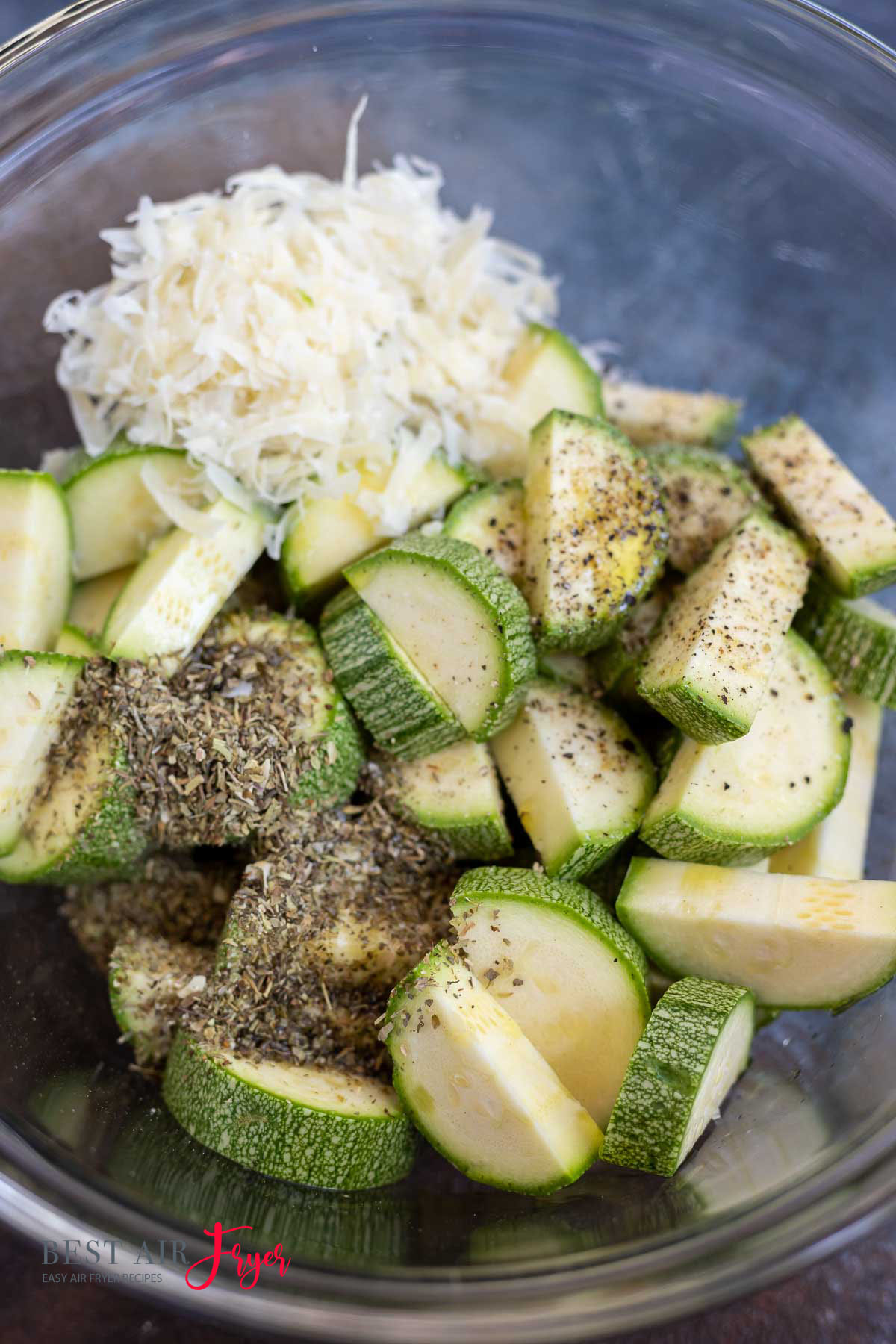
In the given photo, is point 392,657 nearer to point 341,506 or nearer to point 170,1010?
point 341,506

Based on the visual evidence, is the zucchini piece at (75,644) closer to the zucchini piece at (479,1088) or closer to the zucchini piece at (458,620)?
the zucchini piece at (458,620)


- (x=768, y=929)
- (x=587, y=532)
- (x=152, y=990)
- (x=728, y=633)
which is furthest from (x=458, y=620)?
(x=152, y=990)

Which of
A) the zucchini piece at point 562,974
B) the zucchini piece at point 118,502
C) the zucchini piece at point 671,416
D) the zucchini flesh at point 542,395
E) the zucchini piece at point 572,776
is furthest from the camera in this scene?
the zucchini piece at point 671,416

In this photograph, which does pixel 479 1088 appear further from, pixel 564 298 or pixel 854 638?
pixel 564 298

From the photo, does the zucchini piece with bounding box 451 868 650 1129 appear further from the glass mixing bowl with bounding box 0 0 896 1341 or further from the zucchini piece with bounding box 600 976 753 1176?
the glass mixing bowl with bounding box 0 0 896 1341

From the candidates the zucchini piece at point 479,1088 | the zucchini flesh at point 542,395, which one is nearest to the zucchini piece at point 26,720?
the zucchini piece at point 479,1088
